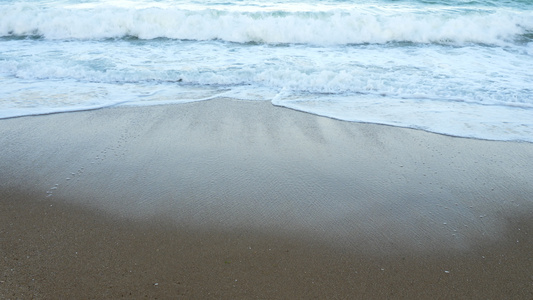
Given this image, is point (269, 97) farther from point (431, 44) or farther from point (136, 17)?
point (136, 17)

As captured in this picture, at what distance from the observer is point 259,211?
3.16 meters

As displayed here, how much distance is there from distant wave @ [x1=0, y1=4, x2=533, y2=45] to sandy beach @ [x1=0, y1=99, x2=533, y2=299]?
19.6 feet

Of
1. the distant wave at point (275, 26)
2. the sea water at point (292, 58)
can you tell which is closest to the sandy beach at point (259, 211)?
the sea water at point (292, 58)

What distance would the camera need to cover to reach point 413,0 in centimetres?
1376

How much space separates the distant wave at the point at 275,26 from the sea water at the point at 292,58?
37mm

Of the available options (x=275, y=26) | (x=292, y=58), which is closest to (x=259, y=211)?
(x=292, y=58)

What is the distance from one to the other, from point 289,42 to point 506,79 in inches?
202

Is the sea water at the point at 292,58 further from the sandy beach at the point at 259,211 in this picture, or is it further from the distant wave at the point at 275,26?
the sandy beach at the point at 259,211

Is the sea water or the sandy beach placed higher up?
the sea water

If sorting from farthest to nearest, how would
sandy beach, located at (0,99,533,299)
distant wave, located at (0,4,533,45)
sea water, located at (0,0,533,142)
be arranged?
distant wave, located at (0,4,533,45)
sea water, located at (0,0,533,142)
sandy beach, located at (0,99,533,299)

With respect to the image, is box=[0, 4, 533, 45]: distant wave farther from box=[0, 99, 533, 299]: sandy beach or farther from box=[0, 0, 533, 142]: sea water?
box=[0, 99, 533, 299]: sandy beach

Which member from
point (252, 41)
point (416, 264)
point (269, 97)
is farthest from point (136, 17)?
point (416, 264)

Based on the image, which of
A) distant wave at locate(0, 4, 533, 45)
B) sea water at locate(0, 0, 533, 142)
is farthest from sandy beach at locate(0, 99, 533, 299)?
distant wave at locate(0, 4, 533, 45)

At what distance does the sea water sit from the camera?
5531 mm
